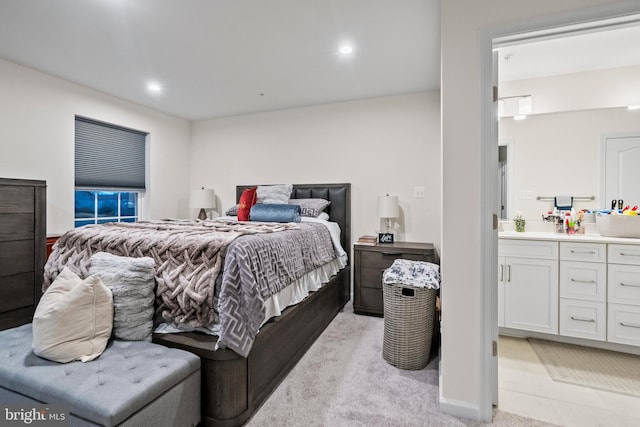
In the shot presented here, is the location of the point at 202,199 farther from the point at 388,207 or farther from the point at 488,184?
the point at 488,184

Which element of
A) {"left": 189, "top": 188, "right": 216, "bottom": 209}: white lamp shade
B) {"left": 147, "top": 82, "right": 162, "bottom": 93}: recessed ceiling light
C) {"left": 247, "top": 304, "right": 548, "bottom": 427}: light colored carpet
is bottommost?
{"left": 247, "top": 304, "right": 548, "bottom": 427}: light colored carpet

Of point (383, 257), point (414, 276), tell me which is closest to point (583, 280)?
point (414, 276)

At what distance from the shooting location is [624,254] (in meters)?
2.26

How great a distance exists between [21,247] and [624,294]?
4.96m

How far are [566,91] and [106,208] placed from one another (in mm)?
5342

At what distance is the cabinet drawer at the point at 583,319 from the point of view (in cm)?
233

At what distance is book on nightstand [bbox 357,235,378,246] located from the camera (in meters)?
3.28

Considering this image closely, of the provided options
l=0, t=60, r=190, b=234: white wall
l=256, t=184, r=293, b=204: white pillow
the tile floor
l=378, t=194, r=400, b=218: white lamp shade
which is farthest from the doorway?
l=0, t=60, r=190, b=234: white wall

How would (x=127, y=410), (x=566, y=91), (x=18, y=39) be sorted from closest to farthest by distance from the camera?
(x=127, y=410) → (x=18, y=39) → (x=566, y=91)

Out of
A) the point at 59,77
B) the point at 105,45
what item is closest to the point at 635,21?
the point at 105,45

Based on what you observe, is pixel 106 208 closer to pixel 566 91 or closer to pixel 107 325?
pixel 107 325

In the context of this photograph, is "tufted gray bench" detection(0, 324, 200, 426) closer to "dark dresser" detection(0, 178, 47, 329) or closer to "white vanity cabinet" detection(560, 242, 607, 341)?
"dark dresser" detection(0, 178, 47, 329)

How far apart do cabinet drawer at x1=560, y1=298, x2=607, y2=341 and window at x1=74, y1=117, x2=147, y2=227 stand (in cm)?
491

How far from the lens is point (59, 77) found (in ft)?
10.2
